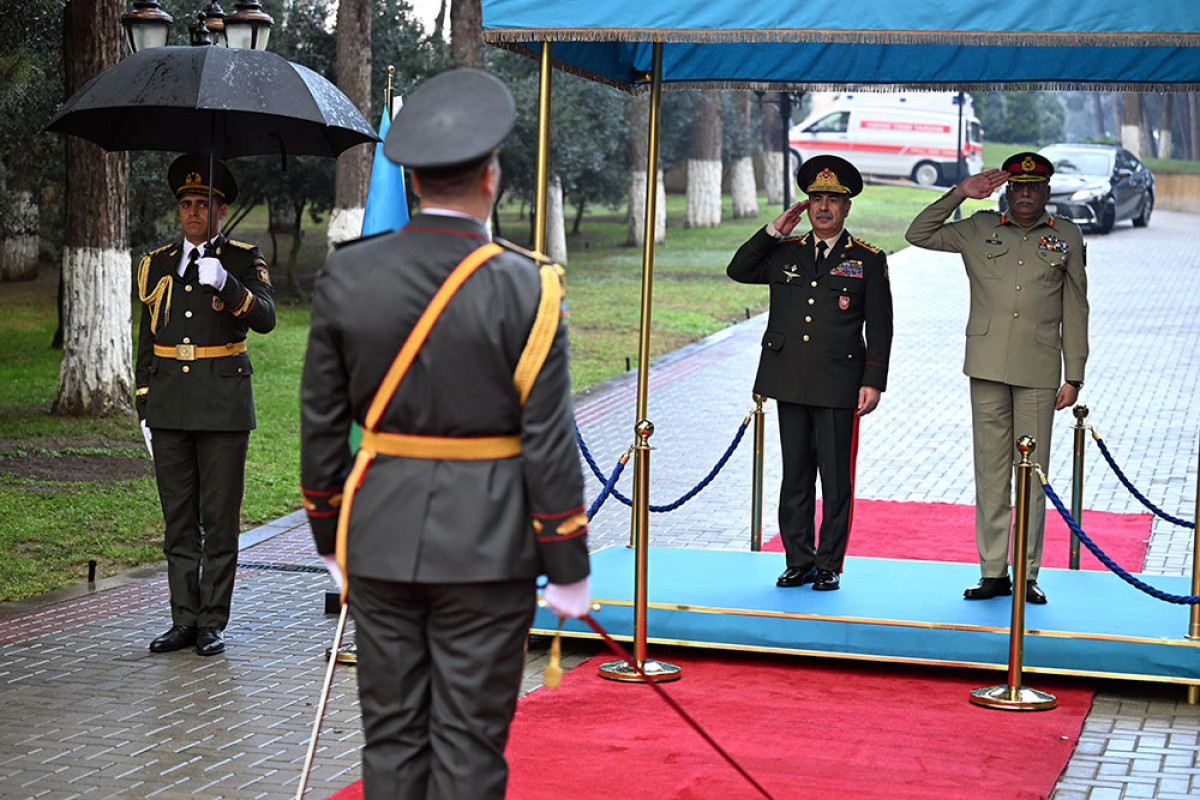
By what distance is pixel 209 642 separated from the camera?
7.33m

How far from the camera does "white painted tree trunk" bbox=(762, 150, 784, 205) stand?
42000 millimetres

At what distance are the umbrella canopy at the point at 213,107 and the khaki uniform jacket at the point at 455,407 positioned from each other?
3.09 meters

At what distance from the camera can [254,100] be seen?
→ 22.9 ft

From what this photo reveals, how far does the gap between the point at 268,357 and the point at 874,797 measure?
1406 cm

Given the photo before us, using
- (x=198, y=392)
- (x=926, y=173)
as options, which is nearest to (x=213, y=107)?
(x=198, y=392)

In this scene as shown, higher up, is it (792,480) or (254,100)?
(254,100)

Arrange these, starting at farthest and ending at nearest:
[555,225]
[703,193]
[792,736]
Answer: [703,193], [555,225], [792,736]

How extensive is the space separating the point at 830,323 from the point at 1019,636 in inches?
68.6

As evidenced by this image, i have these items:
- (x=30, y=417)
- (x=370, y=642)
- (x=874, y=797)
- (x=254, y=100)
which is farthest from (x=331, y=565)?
(x=30, y=417)

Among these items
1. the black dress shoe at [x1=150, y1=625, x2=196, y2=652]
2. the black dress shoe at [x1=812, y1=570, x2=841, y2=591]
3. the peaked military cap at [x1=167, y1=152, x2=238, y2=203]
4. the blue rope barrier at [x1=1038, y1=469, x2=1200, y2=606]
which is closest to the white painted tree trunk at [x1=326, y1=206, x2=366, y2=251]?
the peaked military cap at [x1=167, y1=152, x2=238, y2=203]

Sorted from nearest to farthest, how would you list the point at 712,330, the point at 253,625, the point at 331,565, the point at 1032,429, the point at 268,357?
the point at 331,565 → the point at 1032,429 → the point at 253,625 → the point at 268,357 → the point at 712,330

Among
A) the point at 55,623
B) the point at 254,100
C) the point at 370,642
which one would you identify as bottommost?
the point at 55,623

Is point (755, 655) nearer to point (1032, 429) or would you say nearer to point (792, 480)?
point (792, 480)

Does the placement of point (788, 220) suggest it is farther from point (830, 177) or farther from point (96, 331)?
point (96, 331)
